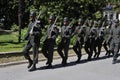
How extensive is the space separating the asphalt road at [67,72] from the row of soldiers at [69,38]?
389mm

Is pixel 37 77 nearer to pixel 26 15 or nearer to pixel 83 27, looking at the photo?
pixel 83 27

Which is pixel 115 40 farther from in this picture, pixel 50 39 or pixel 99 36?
pixel 50 39

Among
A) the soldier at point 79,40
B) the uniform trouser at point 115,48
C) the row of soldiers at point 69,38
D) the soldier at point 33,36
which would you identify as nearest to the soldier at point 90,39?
the row of soldiers at point 69,38

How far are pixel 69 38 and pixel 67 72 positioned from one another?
6.38 ft

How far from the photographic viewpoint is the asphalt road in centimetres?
1222

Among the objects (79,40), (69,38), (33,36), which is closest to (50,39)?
(33,36)

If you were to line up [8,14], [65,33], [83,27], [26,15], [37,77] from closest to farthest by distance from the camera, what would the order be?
[37,77] → [65,33] → [83,27] → [26,15] → [8,14]

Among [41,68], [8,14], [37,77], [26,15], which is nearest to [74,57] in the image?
[41,68]

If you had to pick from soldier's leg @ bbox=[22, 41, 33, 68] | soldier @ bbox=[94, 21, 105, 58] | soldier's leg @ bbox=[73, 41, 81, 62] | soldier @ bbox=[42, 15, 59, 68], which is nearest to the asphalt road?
soldier's leg @ bbox=[22, 41, 33, 68]

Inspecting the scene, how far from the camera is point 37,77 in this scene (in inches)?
475

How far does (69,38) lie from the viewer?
14.9 metres

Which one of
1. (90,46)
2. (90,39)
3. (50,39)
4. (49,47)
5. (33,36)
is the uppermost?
(33,36)

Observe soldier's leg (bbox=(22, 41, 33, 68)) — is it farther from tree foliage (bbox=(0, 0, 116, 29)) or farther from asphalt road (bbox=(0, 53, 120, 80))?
tree foliage (bbox=(0, 0, 116, 29))

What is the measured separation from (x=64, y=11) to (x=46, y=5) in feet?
4.49
